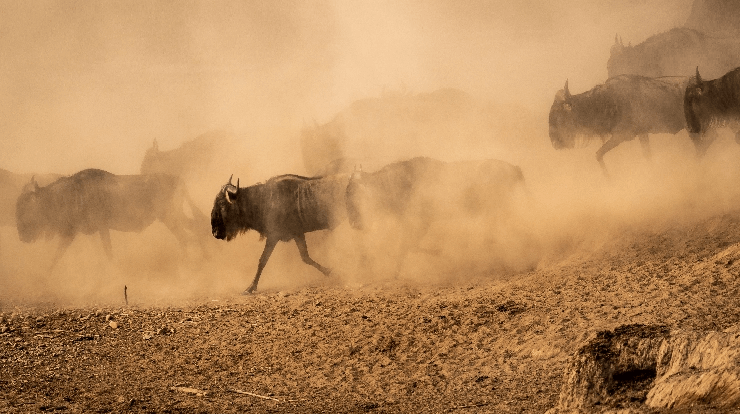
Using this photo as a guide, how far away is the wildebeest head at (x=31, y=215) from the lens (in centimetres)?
1495

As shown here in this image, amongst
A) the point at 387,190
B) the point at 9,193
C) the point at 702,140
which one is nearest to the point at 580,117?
the point at 702,140

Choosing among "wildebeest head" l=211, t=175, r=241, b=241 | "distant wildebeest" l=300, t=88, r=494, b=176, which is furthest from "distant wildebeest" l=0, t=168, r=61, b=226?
"wildebeest head" l=211, t=175, r=241, b=241

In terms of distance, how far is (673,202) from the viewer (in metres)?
10.9

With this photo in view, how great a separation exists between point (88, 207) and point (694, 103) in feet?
36.9

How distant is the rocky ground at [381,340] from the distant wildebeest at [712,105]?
287cm

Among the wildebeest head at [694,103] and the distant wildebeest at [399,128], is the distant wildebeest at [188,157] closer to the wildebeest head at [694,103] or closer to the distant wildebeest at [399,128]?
the distant wildebeest at [399,128]

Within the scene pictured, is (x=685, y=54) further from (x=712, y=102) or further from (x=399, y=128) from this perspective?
(x=399, y=128)

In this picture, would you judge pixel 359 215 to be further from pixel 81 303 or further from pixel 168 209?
pixel 168 209

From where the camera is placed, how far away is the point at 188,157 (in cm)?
1988

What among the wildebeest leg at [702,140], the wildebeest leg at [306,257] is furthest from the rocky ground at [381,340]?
the wildebeest leg at [702,140]

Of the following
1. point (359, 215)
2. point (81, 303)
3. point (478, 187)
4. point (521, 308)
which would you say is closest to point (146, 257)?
point (81, 303)

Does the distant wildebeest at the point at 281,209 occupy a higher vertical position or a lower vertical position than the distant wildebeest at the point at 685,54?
lower

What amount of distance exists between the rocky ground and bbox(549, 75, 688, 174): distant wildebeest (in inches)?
169

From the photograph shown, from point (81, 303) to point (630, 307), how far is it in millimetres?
8140
